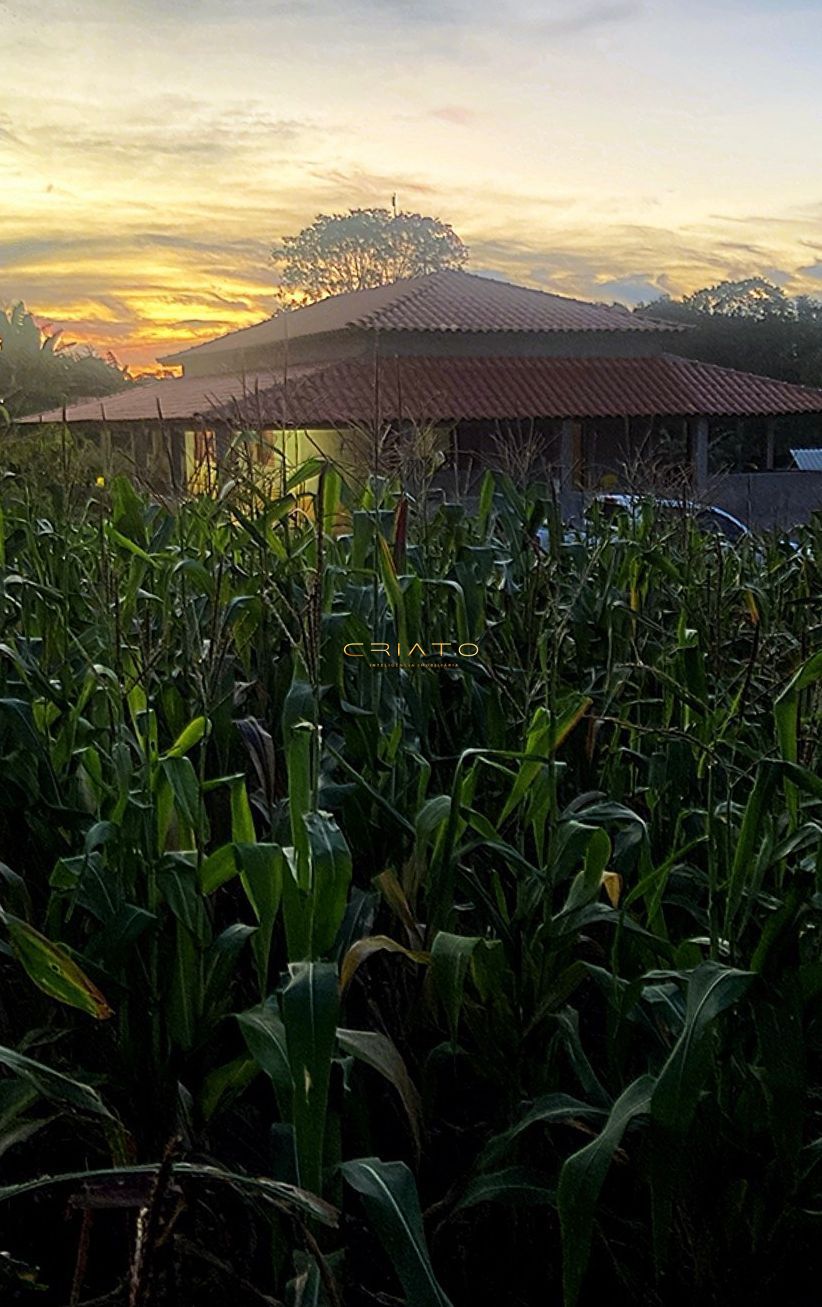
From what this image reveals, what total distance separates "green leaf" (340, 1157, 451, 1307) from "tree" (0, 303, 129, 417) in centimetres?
3214

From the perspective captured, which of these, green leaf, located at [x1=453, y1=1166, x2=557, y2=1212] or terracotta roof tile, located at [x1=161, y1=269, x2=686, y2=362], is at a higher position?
terracotta roof tile, located at [x1=161, y1=269, x2=686, y2=362]

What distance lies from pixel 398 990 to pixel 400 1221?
78cm

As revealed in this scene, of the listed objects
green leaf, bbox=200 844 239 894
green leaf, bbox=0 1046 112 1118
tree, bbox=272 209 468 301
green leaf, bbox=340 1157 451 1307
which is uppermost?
tree, bbox=272 209 468 301

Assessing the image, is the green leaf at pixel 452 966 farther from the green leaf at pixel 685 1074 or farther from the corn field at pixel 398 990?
the green leaf at pixel 685 1074

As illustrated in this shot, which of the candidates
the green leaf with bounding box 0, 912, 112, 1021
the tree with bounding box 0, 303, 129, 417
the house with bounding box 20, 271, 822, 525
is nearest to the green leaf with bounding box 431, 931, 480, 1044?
the green leaf with bounding box 0, 912, 112, 1021

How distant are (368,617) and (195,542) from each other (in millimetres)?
927

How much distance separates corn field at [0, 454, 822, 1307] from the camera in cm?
141

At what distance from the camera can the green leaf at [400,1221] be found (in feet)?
4.25

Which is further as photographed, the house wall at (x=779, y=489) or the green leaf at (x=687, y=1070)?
the house wall at (x=779, y=489)

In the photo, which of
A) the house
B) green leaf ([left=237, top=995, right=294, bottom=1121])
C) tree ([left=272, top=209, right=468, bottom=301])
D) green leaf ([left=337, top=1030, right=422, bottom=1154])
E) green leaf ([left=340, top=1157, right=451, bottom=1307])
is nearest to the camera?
green leaf ([left=340, top=1157, right=451, bottom=1307])

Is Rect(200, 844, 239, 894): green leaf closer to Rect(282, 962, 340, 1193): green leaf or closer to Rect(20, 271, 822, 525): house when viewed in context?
Rect(282, 962, 340, 1193): green leaf

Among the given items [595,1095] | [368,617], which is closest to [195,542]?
[368,617]

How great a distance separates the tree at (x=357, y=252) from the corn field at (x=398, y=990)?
175ft

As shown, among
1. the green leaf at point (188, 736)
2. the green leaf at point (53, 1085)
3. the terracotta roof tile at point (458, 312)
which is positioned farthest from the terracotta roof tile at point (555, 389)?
the green leaf at point (53, 1085)
